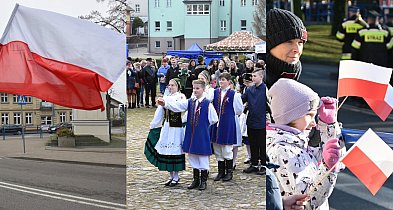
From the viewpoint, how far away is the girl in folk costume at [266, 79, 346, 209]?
6.48ft

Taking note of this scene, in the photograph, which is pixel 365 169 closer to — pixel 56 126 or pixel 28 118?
pixel 56 126

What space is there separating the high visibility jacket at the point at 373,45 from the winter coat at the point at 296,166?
1.19ft

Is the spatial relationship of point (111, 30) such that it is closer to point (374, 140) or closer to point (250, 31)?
point (250, 31)

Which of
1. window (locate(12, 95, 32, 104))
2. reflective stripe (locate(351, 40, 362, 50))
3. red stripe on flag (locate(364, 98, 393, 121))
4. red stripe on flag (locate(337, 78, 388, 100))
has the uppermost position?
reflective stripe (locate(351, 40, 362, 50))

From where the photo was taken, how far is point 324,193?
2041mm

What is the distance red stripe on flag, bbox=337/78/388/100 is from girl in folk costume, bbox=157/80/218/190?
490mm

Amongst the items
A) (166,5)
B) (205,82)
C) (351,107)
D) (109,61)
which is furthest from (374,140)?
(109,61)

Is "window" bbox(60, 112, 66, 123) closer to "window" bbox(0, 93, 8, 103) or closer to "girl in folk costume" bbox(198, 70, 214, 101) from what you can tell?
"window" bbox(0, 93, 8, 103)

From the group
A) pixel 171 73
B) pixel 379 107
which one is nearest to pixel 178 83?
pixel 171 73

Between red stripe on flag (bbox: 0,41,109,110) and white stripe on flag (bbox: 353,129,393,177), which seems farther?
red stripe on flag (bbox: 0,41,109,110)

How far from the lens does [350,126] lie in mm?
2117

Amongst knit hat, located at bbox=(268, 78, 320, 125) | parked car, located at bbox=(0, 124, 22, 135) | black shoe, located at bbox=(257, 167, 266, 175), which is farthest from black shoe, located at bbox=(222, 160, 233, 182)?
parked car, located at bbox=(0, 124, 22, 135)

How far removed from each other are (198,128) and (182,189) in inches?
9.7

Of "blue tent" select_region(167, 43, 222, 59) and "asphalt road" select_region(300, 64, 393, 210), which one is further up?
"blue tent" select_region(167, 43, 222, 59)
